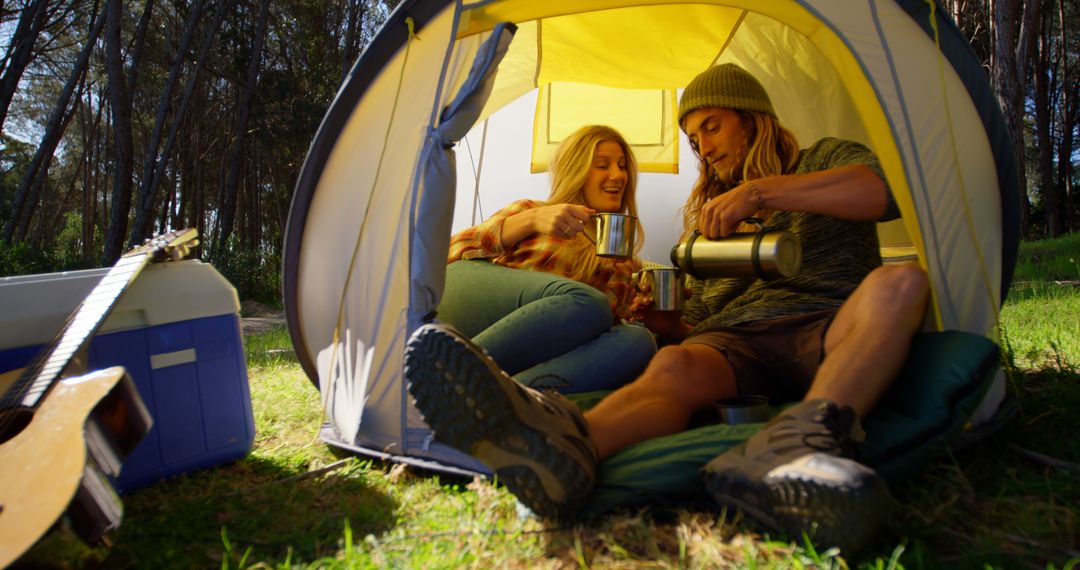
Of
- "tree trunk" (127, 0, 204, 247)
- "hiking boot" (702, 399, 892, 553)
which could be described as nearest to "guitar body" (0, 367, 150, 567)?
"hiking boot" (702, 399, 892, 553)

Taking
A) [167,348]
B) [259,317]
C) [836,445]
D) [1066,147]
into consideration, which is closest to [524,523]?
[836,445]

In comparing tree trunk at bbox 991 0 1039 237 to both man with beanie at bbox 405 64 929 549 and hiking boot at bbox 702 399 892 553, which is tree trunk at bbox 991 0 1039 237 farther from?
hiking boot at bbox 702 399 892 553

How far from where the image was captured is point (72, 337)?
173cm

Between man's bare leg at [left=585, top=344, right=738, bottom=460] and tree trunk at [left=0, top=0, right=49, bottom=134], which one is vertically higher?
tree trunk at [left=0, top=0, right=49, bottom=134]

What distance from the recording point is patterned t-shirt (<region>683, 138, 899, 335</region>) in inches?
82.4

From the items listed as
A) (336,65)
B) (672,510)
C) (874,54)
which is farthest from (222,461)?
(336,65)

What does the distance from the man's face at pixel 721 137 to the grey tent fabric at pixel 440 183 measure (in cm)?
75

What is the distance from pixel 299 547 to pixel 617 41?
99.1 inches

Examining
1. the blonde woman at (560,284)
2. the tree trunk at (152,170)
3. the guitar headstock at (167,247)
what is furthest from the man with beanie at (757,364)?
the tree trunk at (152,170)

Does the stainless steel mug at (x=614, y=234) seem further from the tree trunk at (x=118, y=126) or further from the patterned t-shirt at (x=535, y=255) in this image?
the tree trunk at (x=118, y=126)

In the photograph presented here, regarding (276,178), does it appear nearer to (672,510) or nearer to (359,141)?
(359,141)

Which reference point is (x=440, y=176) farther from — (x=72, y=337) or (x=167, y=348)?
(x=72, y=337)

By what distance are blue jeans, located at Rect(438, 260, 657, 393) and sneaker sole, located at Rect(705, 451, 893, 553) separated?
2.80 ft

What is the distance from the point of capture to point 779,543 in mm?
1289
